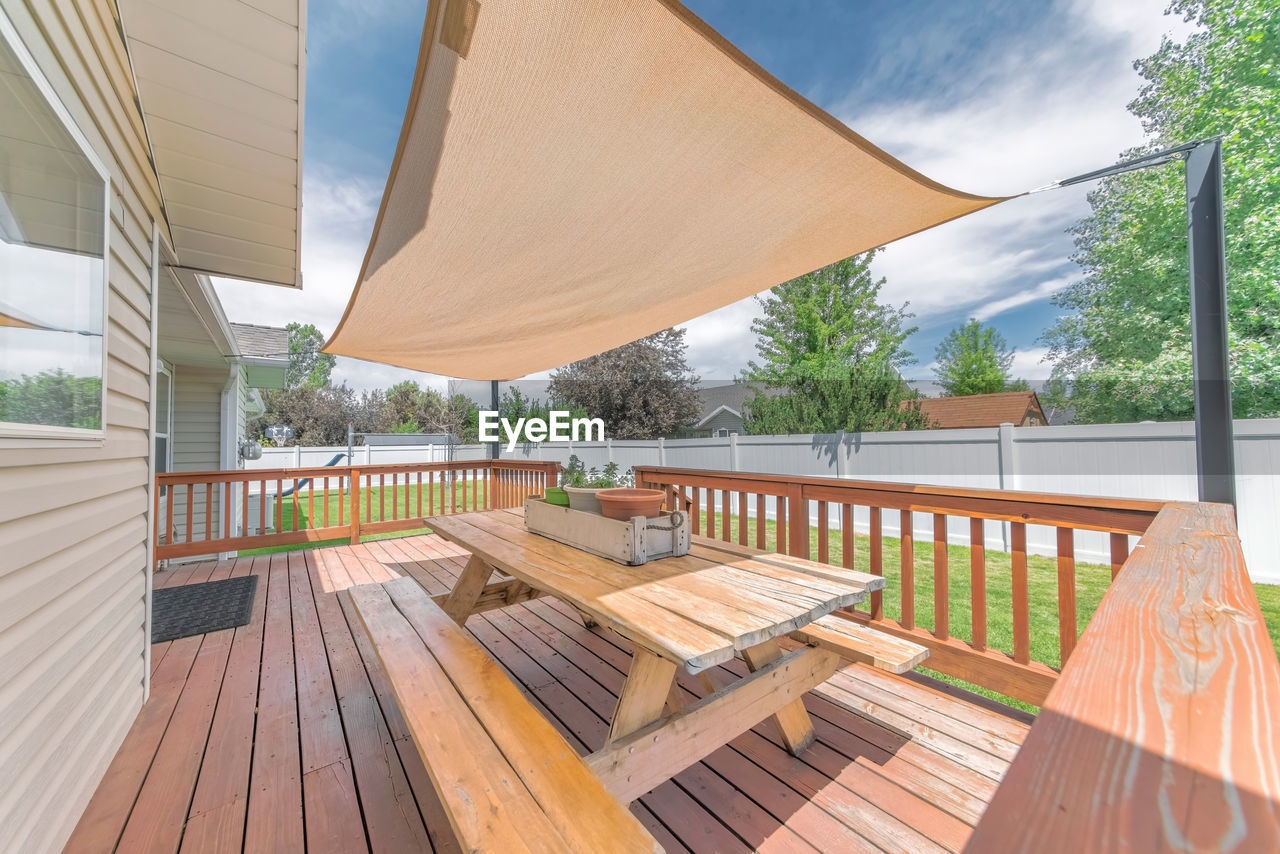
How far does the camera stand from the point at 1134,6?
5426 mm

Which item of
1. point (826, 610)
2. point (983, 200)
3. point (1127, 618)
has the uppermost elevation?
point (983, 200)

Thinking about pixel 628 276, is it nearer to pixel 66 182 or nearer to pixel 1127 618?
pixel 66 182

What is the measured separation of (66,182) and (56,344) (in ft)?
1.60

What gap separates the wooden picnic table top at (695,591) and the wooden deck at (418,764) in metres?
0.66

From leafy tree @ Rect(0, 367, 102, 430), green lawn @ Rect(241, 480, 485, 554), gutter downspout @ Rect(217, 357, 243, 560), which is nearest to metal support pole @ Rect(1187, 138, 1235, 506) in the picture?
leafy tree @ Rect(0, 367, 102, 430)

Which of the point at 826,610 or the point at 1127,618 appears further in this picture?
the point at 826,610

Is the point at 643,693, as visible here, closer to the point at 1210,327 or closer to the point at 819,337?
the point at 1210,327

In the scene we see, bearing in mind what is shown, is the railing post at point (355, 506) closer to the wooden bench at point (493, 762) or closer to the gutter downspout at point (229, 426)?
the gutter downspout at point (229, 426)

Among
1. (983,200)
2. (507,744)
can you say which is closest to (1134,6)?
(983,200)

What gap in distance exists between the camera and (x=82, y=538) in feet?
5.10

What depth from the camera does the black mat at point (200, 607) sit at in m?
2.94

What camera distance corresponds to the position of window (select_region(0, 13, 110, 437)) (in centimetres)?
116

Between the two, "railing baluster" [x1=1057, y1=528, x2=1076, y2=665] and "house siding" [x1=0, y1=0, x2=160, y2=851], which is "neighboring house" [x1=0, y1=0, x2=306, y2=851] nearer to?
"house siding" [x1=0, y1=0, x2=160, y2=851]

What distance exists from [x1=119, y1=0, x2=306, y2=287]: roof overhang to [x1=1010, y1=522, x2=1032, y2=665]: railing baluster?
10.1 ft
